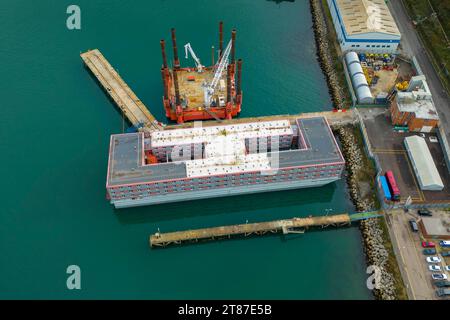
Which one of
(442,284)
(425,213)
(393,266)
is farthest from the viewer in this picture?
(425,213)

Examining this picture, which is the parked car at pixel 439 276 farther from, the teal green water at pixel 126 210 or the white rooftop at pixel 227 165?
the white rooftop at pixel 227 165

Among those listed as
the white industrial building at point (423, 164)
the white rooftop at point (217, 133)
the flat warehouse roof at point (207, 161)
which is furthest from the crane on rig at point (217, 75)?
the white industrial building at point (423, 164)

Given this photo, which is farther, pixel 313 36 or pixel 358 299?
pixel 313 36

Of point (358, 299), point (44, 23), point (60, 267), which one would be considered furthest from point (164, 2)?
point (358, 299)

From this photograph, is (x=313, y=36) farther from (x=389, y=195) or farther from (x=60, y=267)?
(x=60, y=267)

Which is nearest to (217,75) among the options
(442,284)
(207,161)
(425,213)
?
(207,161)

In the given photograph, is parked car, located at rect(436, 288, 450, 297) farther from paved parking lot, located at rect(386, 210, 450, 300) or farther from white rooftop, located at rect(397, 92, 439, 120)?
white rooftop, located at rect(397, 92, 439, 120)

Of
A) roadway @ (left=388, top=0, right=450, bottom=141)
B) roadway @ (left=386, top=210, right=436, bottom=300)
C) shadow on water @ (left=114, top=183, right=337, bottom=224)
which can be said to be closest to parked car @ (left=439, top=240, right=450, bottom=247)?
roadway @ (left=386, top=210, right=436, bottom=300)

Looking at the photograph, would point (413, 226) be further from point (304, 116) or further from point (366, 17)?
point (366, 17)
